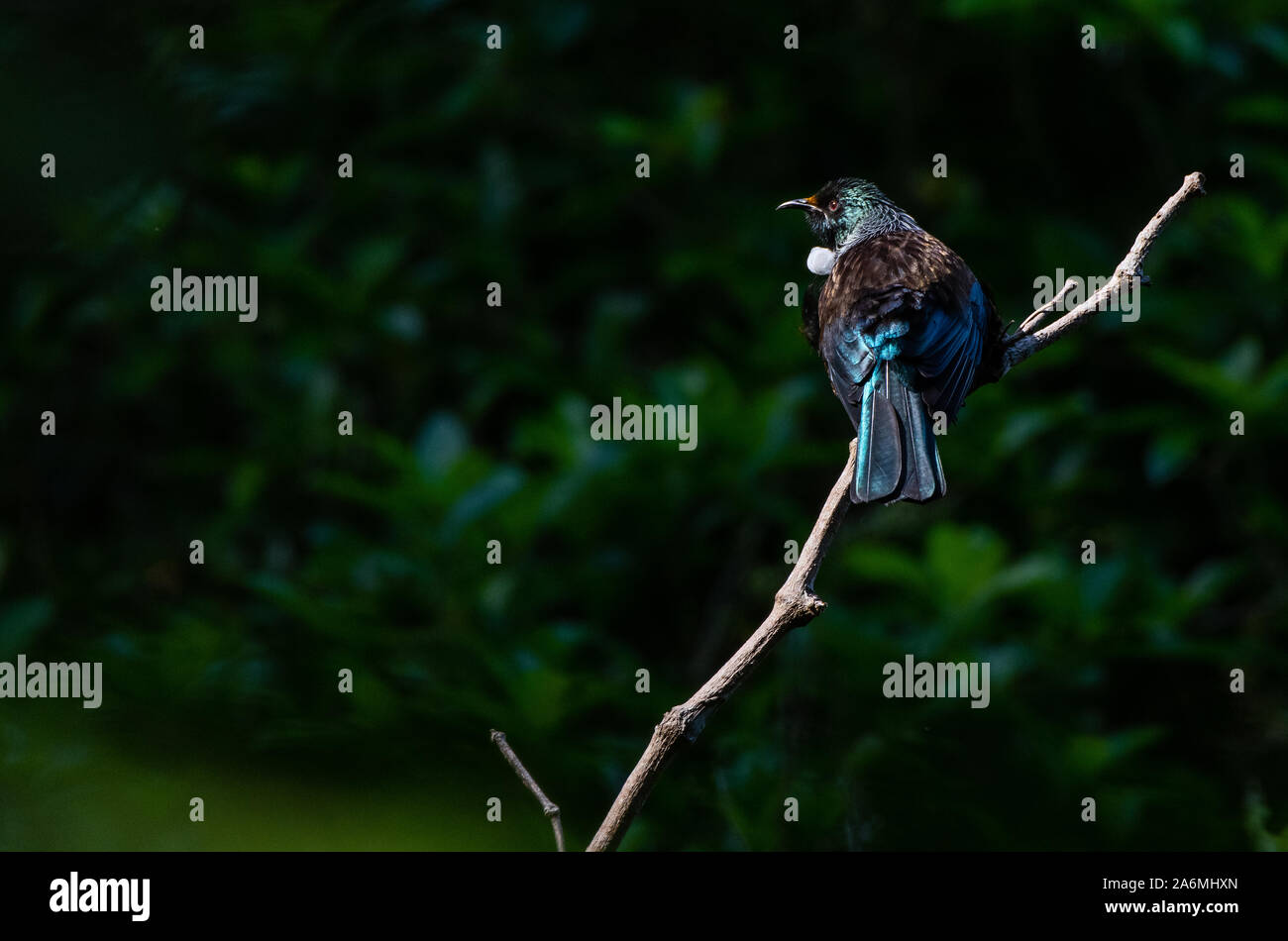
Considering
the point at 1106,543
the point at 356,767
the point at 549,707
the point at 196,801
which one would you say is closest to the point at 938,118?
Answer: the point at 1106,543

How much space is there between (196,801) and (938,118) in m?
5.60

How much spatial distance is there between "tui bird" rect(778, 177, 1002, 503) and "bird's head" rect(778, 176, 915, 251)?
49cm

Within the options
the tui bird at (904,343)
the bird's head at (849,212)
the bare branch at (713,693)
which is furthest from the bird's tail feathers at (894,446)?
the bird's head at (849,212)

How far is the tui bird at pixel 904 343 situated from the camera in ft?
9.52

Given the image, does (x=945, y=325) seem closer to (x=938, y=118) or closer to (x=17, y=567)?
(x=938, y=118)

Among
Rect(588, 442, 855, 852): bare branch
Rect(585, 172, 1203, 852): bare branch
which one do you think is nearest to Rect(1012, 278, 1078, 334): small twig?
Rect(585, 172, 1203, 852): bare branch

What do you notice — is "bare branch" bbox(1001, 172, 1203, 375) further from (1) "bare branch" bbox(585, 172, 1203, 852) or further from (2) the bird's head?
(2) the bird's head

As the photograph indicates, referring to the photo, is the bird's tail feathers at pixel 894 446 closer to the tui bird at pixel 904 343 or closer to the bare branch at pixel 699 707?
the tui bird at pixel 904 343

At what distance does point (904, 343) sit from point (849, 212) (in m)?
1.13

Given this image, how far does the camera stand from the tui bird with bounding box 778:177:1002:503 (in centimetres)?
290

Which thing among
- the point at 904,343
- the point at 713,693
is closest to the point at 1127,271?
the point at 904,343

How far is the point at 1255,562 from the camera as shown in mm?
5797

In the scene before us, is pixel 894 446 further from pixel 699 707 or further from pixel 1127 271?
pixel 699 707

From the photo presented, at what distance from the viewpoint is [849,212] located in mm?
4246
